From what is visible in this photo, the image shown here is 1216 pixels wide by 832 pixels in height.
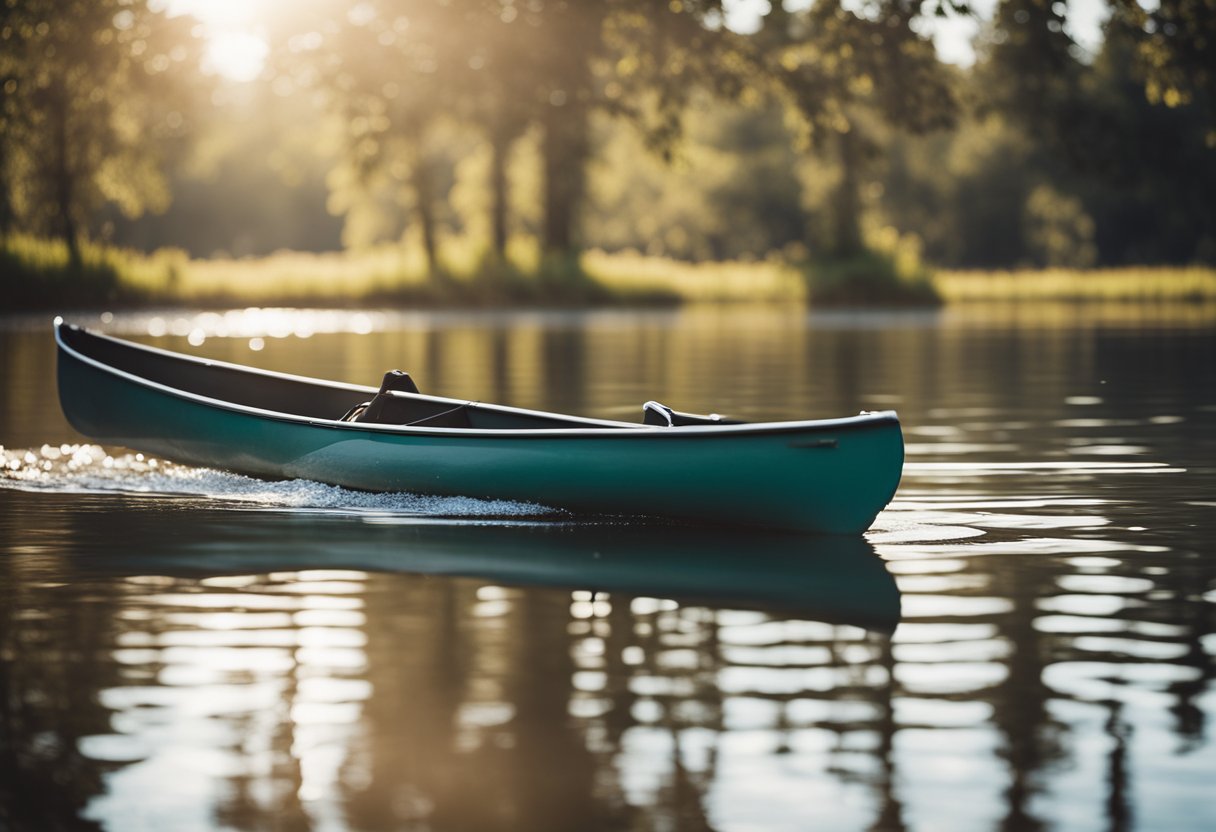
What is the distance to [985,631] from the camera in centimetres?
808

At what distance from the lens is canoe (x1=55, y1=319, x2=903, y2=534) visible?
1070cm

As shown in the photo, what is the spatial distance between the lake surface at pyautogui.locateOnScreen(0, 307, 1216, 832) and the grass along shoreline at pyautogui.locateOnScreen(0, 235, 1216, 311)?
26787mm

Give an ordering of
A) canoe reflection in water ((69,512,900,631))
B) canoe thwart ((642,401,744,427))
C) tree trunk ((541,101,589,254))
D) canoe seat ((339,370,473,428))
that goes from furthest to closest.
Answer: tree trunk ((541,101,589,254)) → canoe seat ((339,370,473,428)) → canoe thwart ((642,401,744,427)) → canoe reflection in water ((69,512,900,631))

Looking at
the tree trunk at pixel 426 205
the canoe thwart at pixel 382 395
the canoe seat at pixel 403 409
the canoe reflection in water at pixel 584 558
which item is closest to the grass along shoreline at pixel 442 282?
the tree trunk at pixel 426 205

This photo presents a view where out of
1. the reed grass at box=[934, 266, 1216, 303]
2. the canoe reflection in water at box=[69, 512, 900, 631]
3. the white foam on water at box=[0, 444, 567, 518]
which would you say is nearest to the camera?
the canoe reflection in water at box=[69, 512, 900, 631]

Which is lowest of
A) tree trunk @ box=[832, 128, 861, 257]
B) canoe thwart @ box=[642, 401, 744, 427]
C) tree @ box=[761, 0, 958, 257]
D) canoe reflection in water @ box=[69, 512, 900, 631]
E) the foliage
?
canoe reflection in water @ box=[69, 512, 900, 631]

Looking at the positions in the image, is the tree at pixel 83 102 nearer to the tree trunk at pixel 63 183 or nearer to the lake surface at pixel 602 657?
the tree trunk at pixel 63 183

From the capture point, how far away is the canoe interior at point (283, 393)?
44.7 ft

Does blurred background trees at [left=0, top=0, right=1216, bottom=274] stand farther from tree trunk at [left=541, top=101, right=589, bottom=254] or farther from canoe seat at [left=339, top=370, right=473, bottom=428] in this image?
canoe seat at [left=339, top=370, right=473, bottom=428]

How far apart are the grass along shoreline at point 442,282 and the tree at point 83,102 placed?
4.75 feet

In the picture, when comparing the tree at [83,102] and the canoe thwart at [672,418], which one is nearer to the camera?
the canoe thwart at [672,418]

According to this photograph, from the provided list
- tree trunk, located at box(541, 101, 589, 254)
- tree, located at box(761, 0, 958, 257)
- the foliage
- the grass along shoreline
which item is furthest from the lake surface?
the foliage

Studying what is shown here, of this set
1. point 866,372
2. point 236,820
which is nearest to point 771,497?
point 236,820

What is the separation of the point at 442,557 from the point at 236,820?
16.3 feet
